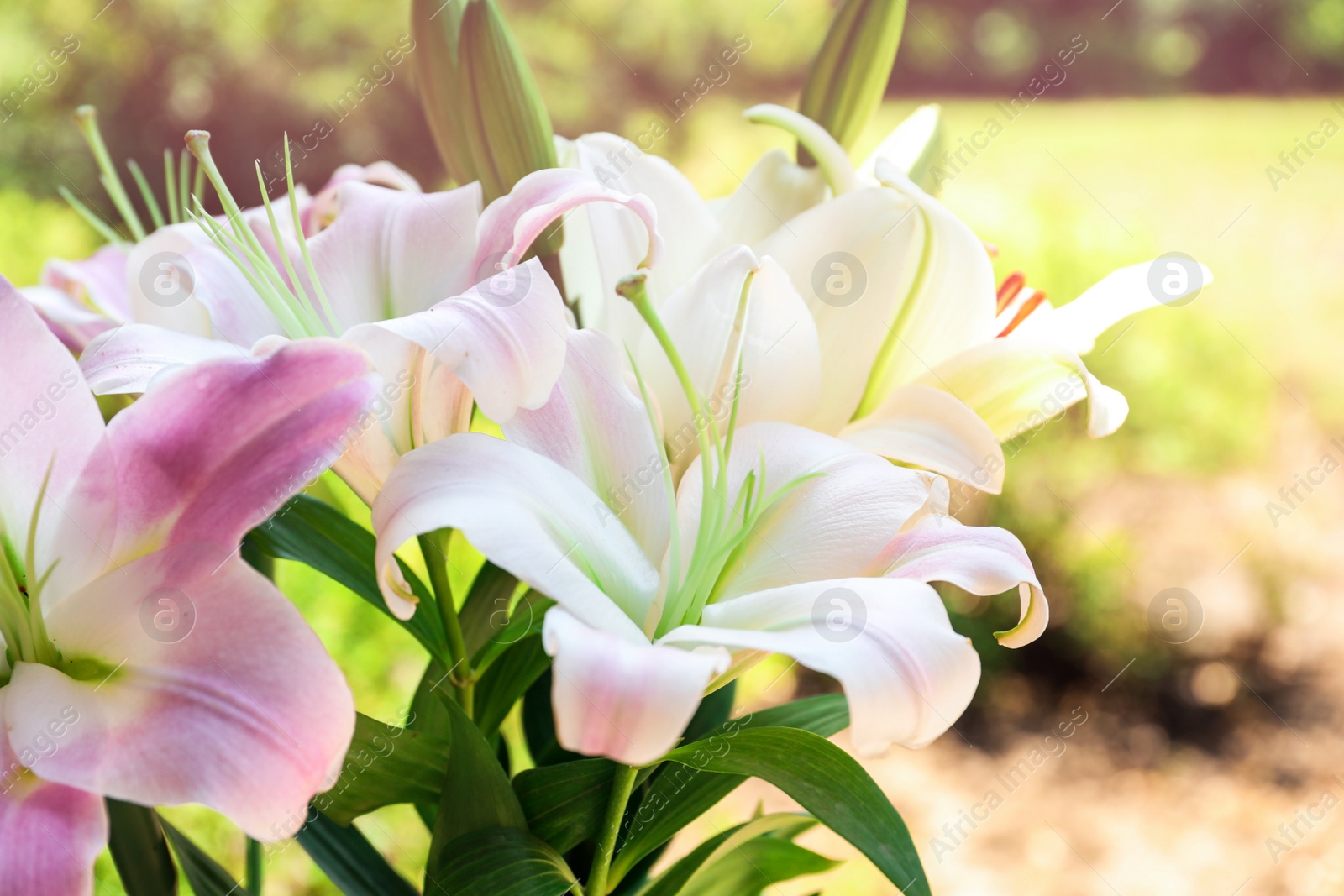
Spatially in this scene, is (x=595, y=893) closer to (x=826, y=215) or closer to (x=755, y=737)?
(x=755, y=737)

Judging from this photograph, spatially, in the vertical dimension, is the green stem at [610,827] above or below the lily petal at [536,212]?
below

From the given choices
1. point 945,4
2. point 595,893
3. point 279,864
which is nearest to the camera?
point 595,893

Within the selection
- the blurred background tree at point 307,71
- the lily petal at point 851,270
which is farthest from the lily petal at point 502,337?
the blurred background tree at point 307,71

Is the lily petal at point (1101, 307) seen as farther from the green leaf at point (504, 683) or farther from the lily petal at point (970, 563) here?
the green leaf at point (504, 683)

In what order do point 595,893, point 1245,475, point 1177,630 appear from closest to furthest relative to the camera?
point 595,893, point 1177,630, point 1245,475

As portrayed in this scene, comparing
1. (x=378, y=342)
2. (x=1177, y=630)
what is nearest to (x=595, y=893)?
(x=378, y=342)

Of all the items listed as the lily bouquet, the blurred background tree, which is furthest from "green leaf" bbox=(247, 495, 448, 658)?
the blurred background tree

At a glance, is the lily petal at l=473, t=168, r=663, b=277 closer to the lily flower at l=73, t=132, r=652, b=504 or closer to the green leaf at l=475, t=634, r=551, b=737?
the lily flower at l=73, t=132, r=652, b=504
